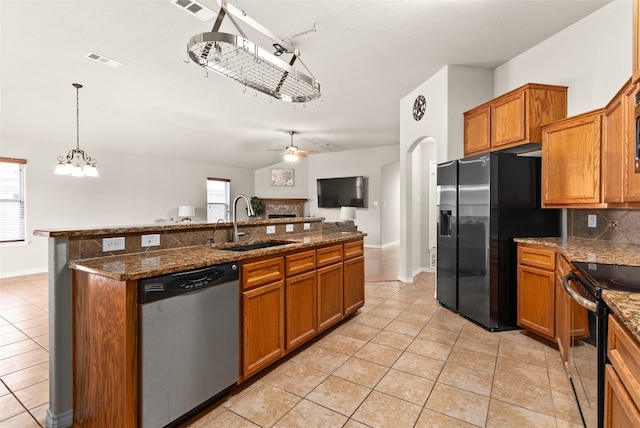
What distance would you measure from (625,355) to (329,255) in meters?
2.15

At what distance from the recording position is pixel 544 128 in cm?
303

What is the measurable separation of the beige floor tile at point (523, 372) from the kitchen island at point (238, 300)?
144cm

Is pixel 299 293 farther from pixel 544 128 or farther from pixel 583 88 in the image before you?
pixel 583 88

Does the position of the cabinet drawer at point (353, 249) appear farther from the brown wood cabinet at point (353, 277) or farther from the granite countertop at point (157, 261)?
the granite countertop at point (157, 261)

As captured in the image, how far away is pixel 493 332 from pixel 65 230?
3.59m

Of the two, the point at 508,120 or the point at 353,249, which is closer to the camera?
the point at 508,120

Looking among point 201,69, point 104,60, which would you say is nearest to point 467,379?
point 201,69

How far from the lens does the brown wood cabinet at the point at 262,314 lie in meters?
2.10

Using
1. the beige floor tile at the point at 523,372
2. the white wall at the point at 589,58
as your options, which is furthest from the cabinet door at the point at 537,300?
the white wall at the point at 589,58

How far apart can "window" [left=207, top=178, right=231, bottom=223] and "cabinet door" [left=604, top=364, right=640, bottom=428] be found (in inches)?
343

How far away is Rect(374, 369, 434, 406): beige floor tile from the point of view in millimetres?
2029

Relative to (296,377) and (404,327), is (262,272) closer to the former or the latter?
(296,377)

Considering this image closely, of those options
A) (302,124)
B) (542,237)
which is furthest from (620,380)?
(302,124)

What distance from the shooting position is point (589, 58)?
9.77ft
